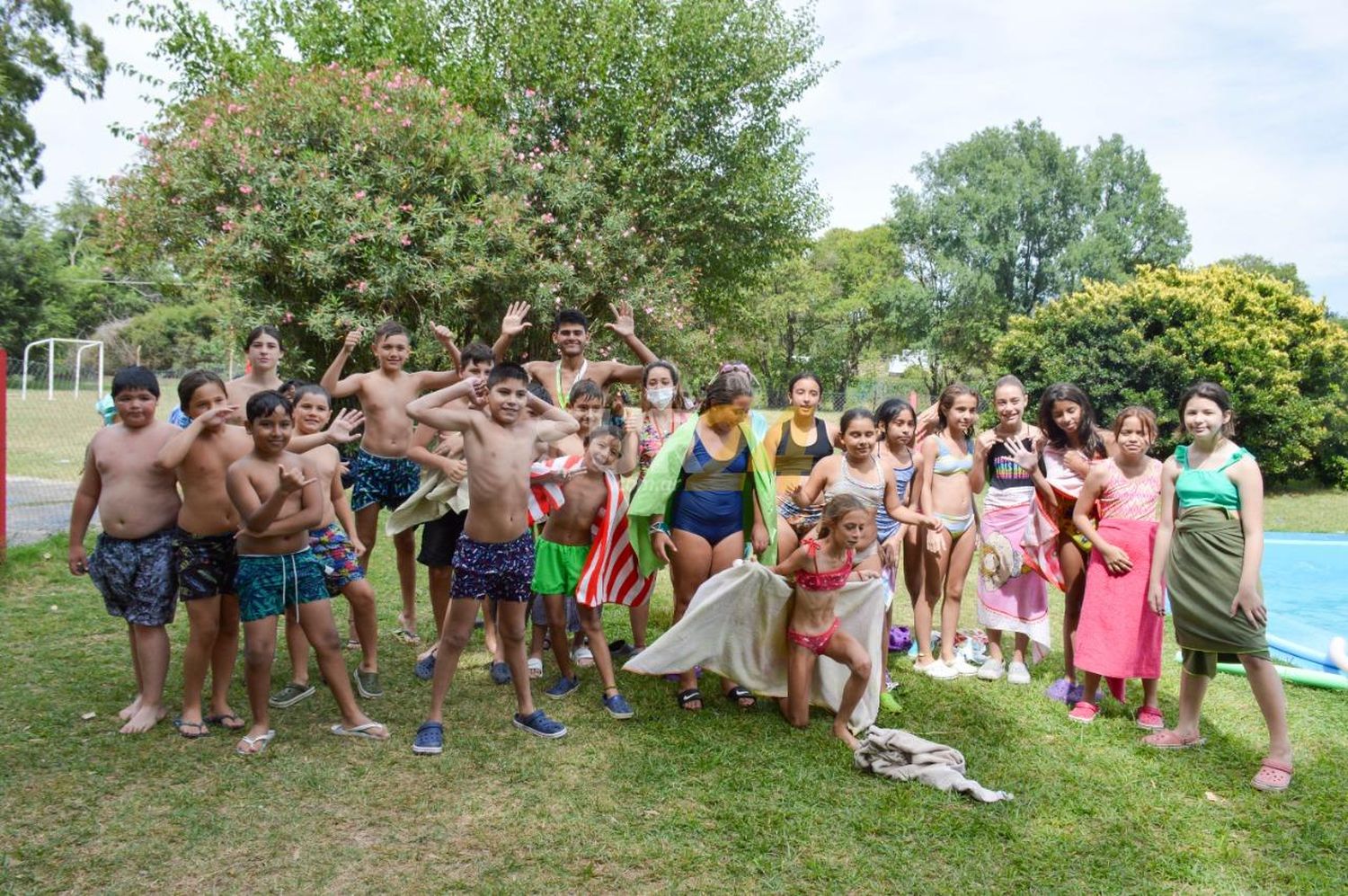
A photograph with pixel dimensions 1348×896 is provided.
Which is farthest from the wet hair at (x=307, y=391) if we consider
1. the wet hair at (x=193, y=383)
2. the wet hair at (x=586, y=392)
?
the wet hair at (x=586, y=392)

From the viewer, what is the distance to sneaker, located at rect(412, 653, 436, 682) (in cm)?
535

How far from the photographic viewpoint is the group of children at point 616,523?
430 centimetres

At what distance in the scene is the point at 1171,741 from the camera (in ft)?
14.9

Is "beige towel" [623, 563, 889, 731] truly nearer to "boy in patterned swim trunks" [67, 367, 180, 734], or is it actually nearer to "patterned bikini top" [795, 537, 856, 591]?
"patterned bikini top" [795, 537, 856, 591]

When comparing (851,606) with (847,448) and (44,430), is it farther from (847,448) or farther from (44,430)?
(44,430)

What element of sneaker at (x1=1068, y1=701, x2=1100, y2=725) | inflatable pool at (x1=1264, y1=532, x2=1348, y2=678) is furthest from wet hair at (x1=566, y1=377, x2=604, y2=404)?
inflatable pool at (x1=1264, y1=532, x2=1348, y2=678)

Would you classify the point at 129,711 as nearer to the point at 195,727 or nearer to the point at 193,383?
the point at 195,727

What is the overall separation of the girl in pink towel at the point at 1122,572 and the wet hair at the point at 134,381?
15.9 ft

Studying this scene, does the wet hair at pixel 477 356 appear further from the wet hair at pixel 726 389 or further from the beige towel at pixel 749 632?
the beige towel at pixel 749 632

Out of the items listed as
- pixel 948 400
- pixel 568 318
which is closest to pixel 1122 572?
pixel 948 400

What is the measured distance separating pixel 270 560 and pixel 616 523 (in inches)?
71.3

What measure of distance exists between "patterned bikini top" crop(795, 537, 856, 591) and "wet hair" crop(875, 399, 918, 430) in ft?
3.97

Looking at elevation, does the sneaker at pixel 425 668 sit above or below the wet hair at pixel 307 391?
below

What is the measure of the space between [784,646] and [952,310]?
42.1 meters
